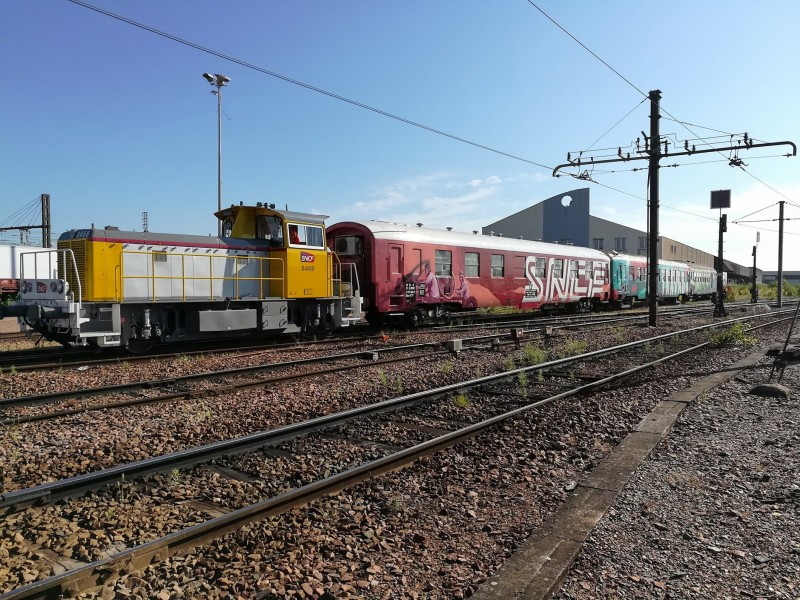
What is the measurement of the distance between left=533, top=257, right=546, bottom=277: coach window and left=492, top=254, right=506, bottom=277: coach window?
8.02 feet

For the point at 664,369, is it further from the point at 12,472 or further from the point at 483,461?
the point at 12,472

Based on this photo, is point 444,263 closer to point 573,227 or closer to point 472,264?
point 472,264

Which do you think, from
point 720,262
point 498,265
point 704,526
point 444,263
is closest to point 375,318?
point 444,263

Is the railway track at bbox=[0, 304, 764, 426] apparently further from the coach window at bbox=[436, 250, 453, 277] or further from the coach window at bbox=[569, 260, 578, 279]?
the coach window at bbox=[569, 260, 578, 279]

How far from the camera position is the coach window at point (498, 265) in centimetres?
2105

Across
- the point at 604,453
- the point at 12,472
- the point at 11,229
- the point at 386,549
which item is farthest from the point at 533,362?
the point at 11,229

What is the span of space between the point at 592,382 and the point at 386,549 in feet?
21.0

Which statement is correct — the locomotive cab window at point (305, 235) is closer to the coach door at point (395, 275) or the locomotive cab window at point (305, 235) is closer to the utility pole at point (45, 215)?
the coach door at point (395, 275)

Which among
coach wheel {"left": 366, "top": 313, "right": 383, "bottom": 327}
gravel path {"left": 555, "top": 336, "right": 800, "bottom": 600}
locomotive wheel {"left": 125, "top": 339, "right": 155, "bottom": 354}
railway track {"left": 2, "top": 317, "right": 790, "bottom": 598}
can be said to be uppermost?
coach wheel {"left": 366, "top": 313, "right": 383, "bottom": 327}

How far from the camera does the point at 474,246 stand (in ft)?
66.3

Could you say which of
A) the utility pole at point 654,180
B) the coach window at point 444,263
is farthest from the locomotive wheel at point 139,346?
the utility pole at point 654,180

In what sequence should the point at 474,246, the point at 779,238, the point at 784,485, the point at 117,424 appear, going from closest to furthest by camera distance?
the point at 784,485 < the point at 117,424 < the point at 474,246 < the point at 779,238

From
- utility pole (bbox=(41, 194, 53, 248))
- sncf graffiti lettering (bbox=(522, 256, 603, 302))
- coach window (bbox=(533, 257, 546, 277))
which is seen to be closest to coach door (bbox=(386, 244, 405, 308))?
sncf graffiti lettering (bbox=(522, 256, 603, 302))

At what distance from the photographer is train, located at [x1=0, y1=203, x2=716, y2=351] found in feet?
37.8
